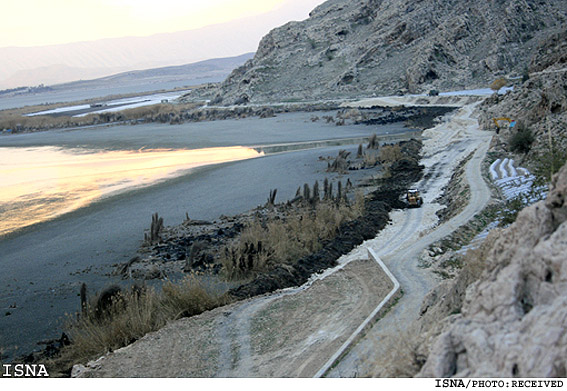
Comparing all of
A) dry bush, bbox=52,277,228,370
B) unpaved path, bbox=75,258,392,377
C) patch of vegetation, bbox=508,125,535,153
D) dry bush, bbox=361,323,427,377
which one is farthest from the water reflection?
dry bush, bbox=361,323,427,377

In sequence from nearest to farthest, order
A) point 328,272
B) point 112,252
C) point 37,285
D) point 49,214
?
point 328,272
point 37,285
point 112,252
point 49,214

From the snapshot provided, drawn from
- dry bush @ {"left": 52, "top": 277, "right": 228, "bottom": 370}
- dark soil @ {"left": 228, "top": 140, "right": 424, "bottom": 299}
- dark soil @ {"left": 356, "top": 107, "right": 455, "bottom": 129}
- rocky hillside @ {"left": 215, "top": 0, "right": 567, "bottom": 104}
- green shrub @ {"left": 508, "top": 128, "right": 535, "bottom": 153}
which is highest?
rocky hillside @ {"left": 215, "top": 0, "right": 567, "bottom": 104}

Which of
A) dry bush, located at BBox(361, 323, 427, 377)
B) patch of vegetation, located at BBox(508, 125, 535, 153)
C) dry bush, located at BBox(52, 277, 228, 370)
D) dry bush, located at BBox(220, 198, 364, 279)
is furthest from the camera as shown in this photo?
patch of vegetation, located at BBox(508, 125, 535, 153)

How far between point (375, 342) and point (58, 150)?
1688 inches

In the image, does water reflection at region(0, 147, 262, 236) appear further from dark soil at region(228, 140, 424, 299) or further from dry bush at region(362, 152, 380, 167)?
dark soil at region(228, 140, 424, 299)

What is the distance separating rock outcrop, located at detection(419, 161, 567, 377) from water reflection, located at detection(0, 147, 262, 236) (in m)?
19.0

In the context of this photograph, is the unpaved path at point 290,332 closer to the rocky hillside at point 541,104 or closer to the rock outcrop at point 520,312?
the rock outcrop at point 520,312

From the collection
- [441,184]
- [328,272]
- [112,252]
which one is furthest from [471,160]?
[112,252]

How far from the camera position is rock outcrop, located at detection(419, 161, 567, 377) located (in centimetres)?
372

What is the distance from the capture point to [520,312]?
13.6ft

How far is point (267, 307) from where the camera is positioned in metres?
10.1

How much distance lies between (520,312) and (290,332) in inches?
201

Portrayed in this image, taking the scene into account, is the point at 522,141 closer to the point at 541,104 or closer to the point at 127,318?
the point at 541,104

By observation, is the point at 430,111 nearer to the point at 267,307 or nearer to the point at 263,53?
the point at 267,307
